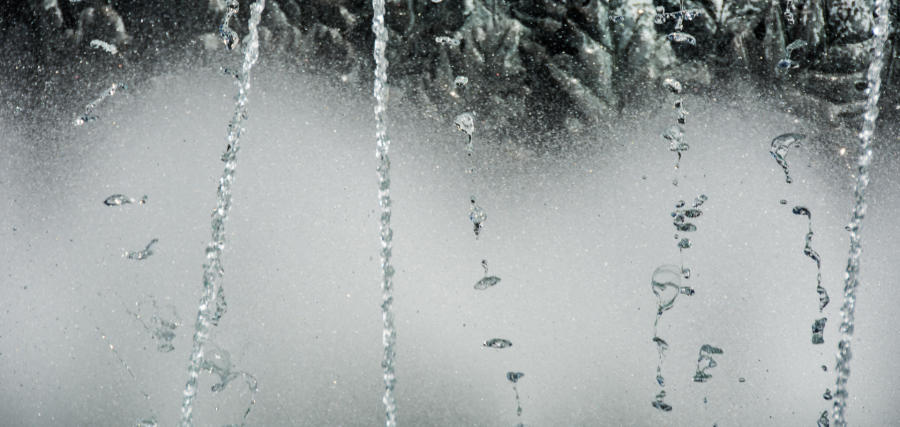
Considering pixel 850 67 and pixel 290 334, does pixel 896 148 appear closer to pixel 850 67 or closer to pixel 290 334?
pixel 850 67

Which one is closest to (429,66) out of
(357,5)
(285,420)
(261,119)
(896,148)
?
(357,5)

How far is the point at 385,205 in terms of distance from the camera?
1.13 metres

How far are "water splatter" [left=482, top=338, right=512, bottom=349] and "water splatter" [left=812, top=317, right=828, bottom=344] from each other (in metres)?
0.44

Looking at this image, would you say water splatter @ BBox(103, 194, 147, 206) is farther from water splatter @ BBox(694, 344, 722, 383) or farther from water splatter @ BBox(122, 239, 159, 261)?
water splatter @ BBox(694, 344, 722, 383)

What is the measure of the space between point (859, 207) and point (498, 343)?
0.57m

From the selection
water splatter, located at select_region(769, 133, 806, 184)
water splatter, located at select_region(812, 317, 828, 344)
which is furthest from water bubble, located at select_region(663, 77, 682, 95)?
water splatter, located at select_region(812, 317, 828, 344)

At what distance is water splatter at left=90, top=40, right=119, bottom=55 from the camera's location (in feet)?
3.88

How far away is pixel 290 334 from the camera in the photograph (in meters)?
1.12

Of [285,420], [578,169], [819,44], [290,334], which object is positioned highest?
[819,44]

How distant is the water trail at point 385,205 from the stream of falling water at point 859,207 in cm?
64

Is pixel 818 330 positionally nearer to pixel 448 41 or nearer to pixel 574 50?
pixel 574 50

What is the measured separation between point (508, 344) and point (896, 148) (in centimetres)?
64

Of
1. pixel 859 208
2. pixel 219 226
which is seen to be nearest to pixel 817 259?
pixel 859 208

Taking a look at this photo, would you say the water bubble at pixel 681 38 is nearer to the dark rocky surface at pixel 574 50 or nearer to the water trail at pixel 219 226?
the dark rocky surface at pixel 574 50
